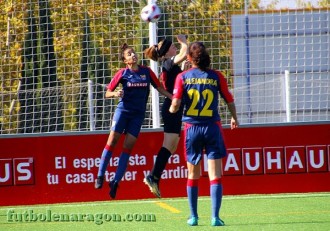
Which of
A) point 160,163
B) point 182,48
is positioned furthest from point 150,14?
point 160,163

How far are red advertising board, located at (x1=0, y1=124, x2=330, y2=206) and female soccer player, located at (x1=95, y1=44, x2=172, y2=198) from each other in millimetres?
1865

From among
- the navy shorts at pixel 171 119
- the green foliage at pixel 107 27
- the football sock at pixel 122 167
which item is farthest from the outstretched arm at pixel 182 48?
the green foliage at pixel 107 27

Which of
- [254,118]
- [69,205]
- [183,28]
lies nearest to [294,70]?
[254,118]

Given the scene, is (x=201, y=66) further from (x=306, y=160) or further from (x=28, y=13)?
(x=28, y=13)

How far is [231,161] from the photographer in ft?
49.9

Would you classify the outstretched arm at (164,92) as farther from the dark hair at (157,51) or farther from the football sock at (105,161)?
the football sock at (105,161)

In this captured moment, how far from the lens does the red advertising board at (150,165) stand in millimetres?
14938

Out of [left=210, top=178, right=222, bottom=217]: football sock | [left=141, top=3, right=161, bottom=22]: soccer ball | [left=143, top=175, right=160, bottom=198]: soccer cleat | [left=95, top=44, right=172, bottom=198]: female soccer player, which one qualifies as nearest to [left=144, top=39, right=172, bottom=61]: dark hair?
[left=95, top=44, right=172, bottom=198]: female soccer player

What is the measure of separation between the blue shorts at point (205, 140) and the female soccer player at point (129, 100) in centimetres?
240

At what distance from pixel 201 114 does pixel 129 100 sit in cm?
273

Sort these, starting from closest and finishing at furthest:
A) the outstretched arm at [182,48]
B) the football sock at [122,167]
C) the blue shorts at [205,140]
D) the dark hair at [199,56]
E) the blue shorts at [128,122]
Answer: the dark hair at [199,56] → the blue shorts at [205,140] → the outstretched arm at [182,48] → the football sock at [122,167] → the blue shorts at [128,122]

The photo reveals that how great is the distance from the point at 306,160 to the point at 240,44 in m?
2.38

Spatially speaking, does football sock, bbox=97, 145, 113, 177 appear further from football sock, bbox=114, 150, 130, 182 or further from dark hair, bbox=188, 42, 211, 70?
dark hair, bbox=188, 42, 211, 70

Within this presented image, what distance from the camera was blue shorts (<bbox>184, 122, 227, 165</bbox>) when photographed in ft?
34.8
